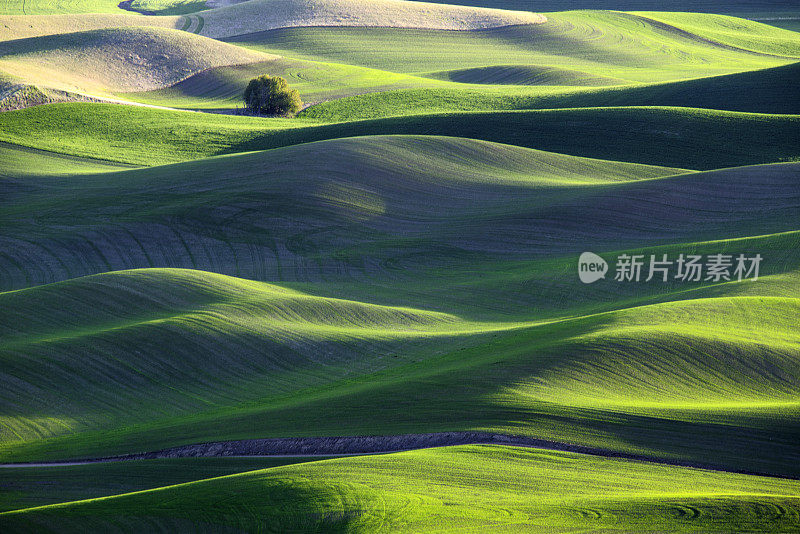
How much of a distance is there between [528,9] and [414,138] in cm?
9955

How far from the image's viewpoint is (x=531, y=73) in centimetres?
7100

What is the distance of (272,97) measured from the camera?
57188mm

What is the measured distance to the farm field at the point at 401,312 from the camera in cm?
1083

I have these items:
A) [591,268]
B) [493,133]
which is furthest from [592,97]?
[591,268]

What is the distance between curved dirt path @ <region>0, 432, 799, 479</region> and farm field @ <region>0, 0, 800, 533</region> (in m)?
0.04

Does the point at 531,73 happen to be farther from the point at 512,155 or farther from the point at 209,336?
the point at 209,336

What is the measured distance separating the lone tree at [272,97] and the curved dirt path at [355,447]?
45080mm

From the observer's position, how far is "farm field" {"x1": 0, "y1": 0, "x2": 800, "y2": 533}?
10828mm

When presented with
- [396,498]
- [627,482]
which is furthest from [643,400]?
[396,498]

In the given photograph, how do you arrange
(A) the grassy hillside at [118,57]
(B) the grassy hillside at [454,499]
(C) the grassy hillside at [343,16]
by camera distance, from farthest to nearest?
(C) the grassy hillside at [343,16] < (A) the grassy hillside at [118,57] < (B) the grassy hillside at [454,499]

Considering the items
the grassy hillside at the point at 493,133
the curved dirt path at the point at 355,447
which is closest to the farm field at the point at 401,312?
the curved dirt path at the point at 355,447

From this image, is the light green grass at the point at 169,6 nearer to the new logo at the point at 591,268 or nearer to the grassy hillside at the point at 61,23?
the grassy hillside at the point at 61,23

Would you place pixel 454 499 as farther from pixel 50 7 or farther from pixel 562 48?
pixel 50 7

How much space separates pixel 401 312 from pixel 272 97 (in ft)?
124
